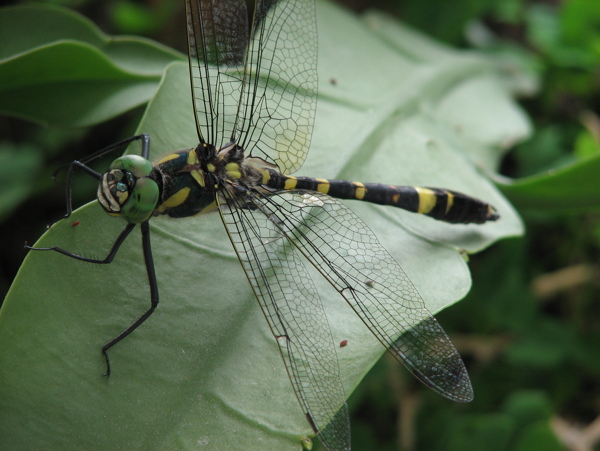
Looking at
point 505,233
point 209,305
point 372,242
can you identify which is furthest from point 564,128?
point 209,305

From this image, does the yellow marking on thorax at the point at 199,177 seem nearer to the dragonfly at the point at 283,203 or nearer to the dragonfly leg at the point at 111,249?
the dragonfly at the point at 283,203

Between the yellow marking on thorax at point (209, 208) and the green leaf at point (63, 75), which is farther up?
the green leaf at point (63, 75)

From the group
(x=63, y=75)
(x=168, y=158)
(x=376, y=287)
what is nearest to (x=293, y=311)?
(x=376, y=287)

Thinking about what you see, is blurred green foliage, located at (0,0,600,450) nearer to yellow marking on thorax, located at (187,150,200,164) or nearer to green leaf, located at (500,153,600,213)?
green leaf, located at (500,153,600,213)

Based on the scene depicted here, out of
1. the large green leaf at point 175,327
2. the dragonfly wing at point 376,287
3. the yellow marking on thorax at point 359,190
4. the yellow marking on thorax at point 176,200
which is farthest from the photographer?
the yellow marking on thorax at point 359,190

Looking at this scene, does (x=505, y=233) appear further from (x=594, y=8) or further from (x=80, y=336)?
(x=594, y=8)

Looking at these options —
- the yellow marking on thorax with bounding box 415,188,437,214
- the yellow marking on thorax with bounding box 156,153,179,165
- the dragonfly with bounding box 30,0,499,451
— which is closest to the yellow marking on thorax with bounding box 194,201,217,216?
the dragonfly with bounding box 30,0,499,451

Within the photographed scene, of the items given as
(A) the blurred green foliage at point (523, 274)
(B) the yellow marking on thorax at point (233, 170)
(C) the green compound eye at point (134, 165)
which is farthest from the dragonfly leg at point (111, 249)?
(A) the blurred green foliage at point (523, 274)
